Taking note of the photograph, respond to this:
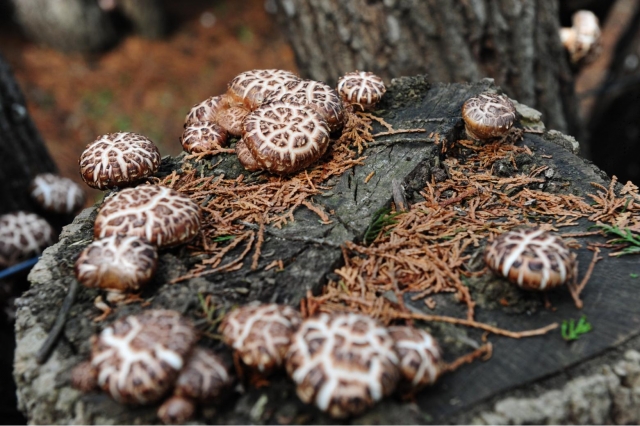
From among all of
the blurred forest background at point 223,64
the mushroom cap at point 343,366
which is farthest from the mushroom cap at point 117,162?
the blurred forest background at point 223,64

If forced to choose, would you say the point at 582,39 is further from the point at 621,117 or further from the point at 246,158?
the point at 246,158

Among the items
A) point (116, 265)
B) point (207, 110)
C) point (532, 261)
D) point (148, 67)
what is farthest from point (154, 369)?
point (148, 67)

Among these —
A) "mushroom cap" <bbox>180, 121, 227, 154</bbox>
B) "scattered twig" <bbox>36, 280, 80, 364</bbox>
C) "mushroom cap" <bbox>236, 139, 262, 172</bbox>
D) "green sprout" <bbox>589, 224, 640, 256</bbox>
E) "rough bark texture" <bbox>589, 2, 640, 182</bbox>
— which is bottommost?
"rough bark texture" <bbox>589, 2, 640, 182</bbox>

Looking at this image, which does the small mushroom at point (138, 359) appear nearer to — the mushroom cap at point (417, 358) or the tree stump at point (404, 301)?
the tree stump at point (404, 301)

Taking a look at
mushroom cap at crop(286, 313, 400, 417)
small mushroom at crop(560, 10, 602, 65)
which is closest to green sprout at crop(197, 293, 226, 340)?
mushroom cap at crop(286, 313, 400, 417)

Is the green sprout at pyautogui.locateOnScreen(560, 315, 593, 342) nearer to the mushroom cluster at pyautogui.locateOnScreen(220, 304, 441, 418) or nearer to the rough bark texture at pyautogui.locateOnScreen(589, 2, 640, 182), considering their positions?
the mushroom cluster at pyautogui.locateOnScreen(220, 304, 441, 418)

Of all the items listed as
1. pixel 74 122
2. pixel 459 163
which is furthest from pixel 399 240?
pixel 74 122

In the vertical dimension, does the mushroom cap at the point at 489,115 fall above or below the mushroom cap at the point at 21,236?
above
